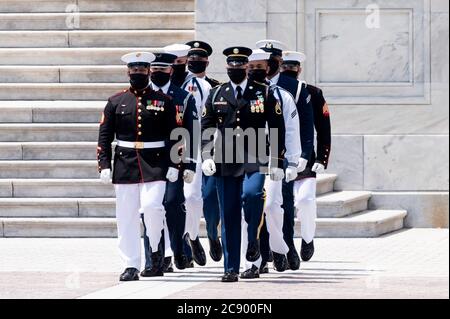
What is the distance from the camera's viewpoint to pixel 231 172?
13.5 m

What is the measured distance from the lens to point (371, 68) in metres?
20.1

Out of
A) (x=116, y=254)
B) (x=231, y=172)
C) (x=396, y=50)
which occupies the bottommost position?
(x=116, y=254)

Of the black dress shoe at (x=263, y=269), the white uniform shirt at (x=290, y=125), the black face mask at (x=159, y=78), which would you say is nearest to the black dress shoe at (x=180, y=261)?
the black dress shoe at (x=263, y=269)

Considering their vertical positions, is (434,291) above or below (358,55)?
below

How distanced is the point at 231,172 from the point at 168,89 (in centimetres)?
137

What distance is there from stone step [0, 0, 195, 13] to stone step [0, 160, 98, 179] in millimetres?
3875

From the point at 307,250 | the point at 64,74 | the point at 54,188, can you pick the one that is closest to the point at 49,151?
the point at 54,188

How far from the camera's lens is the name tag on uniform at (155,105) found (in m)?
13.7

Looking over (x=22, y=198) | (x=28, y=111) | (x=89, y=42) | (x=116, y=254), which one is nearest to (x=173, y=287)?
(x=116, y=254)

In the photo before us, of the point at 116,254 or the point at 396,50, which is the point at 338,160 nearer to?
the point at 396,50

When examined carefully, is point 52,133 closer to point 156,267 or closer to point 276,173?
point 156,267

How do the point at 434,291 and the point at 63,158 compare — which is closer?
the point at 434,291

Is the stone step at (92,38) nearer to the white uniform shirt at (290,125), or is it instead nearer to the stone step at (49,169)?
the stone step at (49,169)

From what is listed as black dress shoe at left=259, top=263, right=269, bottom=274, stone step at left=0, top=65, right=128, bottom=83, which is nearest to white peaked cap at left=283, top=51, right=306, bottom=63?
black dress shoe at left=259, top=263, right=269, bottom=274
